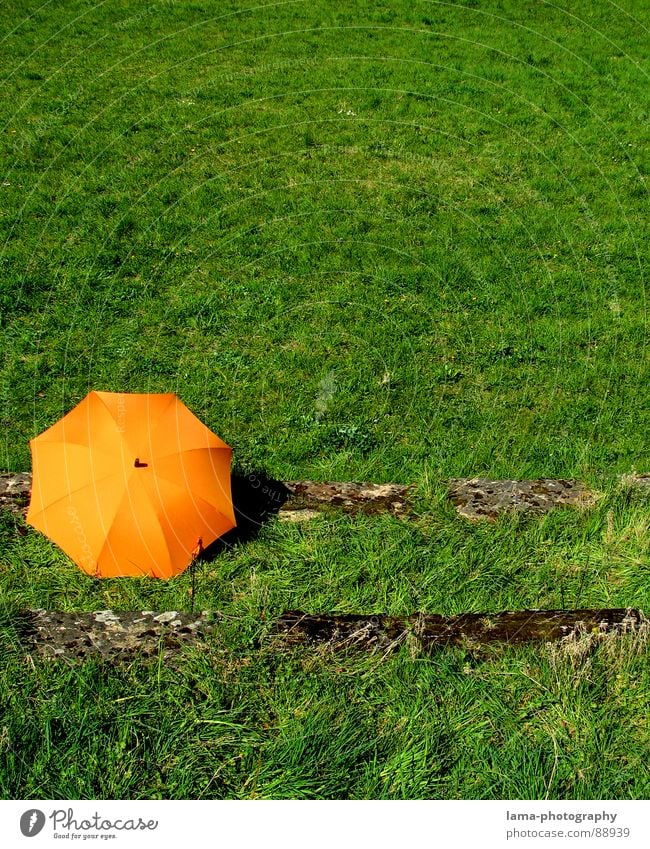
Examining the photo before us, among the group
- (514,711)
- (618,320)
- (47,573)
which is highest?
(618,320)

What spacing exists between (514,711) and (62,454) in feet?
11.2

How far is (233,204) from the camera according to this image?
1116cm

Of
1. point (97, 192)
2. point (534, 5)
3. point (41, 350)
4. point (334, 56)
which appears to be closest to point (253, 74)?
point (334, 56)

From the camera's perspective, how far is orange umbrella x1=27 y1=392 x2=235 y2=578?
17.8ft

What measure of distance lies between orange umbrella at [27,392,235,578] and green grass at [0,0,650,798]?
0.30m

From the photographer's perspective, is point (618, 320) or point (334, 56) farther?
point (334, 56)

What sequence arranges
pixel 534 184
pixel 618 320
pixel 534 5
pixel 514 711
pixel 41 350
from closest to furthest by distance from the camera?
pixel 514 711, pixel 41 350, pixel 618 320, pixel 534 184, pixel 534 5

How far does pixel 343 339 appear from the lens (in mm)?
8805

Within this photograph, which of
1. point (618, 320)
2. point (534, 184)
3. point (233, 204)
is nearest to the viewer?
point (618, 320)

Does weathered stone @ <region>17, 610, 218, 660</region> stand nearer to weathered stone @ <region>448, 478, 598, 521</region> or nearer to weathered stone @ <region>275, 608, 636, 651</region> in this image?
weathered stone @ <region>275, 608, 636, 651</region>

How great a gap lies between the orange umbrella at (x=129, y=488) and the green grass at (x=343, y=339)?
0.30 metres

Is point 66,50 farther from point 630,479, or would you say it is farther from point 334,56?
point 630,479
